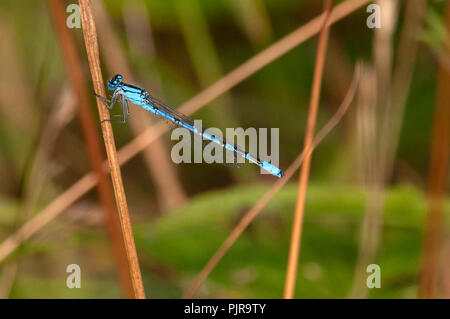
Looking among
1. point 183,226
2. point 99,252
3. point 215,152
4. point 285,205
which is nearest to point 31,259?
point 99,252

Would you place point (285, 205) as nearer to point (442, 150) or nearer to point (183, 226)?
point (183, 226)

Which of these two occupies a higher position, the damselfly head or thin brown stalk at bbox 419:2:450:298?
the damselfly head

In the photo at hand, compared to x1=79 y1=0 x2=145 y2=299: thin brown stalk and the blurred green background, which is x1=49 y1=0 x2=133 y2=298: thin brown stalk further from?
the blurred green background

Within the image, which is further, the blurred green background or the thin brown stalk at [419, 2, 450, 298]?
the blurred green background

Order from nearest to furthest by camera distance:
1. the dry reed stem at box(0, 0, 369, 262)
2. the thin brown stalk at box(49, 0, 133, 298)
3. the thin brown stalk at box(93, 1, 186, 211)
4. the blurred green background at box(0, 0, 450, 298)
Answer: the thin brown stalk at box(49, 0, 133, 298)
the dry reed stem at box(0, 0, 369, 262)
the blurred green background at box(0, 0, 450, 298)
the thin brown stalk at box(93, 1, 186, 211)

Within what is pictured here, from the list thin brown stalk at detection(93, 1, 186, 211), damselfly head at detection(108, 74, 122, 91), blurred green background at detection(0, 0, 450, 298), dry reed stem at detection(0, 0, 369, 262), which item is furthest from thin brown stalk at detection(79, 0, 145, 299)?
thin brown stalk at detection(93, 1, 186, 211)
